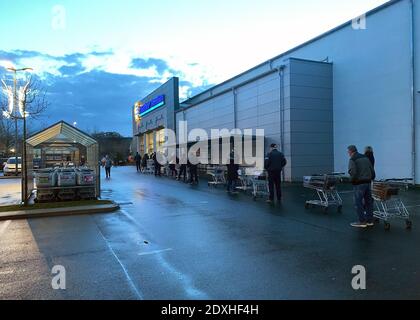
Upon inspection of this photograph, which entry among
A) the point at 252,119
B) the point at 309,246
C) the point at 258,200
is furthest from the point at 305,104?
the point at 309,246

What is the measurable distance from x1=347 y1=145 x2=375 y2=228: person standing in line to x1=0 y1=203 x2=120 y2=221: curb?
23.6 ft

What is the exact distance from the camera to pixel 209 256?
257 inches

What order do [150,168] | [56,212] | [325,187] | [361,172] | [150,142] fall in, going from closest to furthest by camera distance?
[361,172]
[325,187]
[56,212]
[150,168]
[150,142]

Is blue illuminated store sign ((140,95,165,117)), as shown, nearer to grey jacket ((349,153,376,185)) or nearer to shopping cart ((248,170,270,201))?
shopping cart ((248,170,270,201))

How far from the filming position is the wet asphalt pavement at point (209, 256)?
494cm

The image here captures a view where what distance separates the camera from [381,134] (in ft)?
61.5

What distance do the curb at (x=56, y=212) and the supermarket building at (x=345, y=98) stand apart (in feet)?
39.4

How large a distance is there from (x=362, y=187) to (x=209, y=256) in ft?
14.2

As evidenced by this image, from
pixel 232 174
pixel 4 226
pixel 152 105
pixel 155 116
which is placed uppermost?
pixel 152 105

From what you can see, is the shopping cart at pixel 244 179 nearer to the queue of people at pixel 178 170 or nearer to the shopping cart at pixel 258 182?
the shopping cart at pixel 258 182

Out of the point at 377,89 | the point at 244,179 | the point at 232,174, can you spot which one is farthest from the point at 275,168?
the point at 377,89

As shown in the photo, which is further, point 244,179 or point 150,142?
point 150,142

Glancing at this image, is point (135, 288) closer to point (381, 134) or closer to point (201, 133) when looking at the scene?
point (381, 134)

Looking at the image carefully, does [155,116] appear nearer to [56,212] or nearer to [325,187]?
[56,212]
